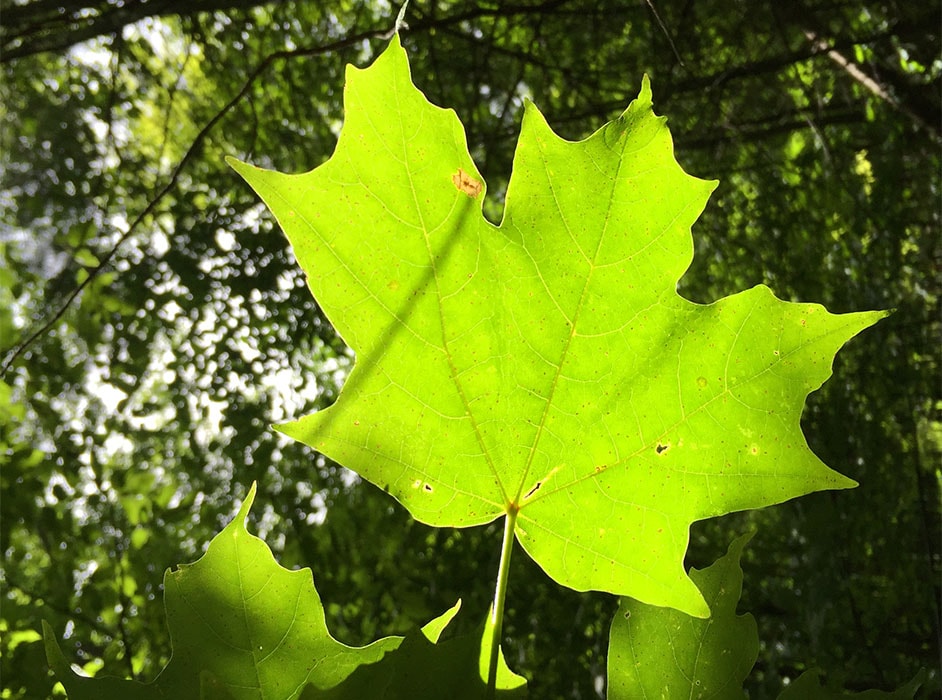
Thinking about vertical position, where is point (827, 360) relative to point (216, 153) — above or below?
below

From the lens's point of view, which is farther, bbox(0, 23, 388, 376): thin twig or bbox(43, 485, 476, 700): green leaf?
bbox(0, 23, 388, 376): thin twig

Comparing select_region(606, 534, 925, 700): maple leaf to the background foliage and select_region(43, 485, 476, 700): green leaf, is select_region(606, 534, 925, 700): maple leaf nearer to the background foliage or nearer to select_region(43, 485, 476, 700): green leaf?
select_region(43, 485, 476, 700): green leaf

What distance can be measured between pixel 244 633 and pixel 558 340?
0.22 meters

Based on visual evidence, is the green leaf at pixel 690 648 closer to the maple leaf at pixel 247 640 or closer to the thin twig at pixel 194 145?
the maple leaf at pixel 247 640

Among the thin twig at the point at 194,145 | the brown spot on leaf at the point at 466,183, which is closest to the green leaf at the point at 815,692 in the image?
the brown spot on leaf at the point at 466,183

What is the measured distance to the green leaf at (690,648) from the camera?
43 centimetres

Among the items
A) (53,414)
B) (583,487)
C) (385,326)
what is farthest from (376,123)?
(53,414)

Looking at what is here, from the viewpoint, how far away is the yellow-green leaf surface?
0.39 meters

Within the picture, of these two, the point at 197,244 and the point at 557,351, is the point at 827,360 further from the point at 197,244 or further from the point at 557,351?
the point at 197,244

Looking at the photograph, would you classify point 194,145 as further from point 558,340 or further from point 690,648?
point 690,648

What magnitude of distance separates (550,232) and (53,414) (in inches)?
55.0

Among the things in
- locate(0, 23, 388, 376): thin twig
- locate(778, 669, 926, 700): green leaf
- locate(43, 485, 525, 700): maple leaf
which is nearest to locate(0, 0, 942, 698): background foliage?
locate(0, 23, 388, 376): thin twig

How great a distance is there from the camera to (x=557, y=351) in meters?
0.42

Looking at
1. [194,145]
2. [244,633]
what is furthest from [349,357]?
[244,633]
